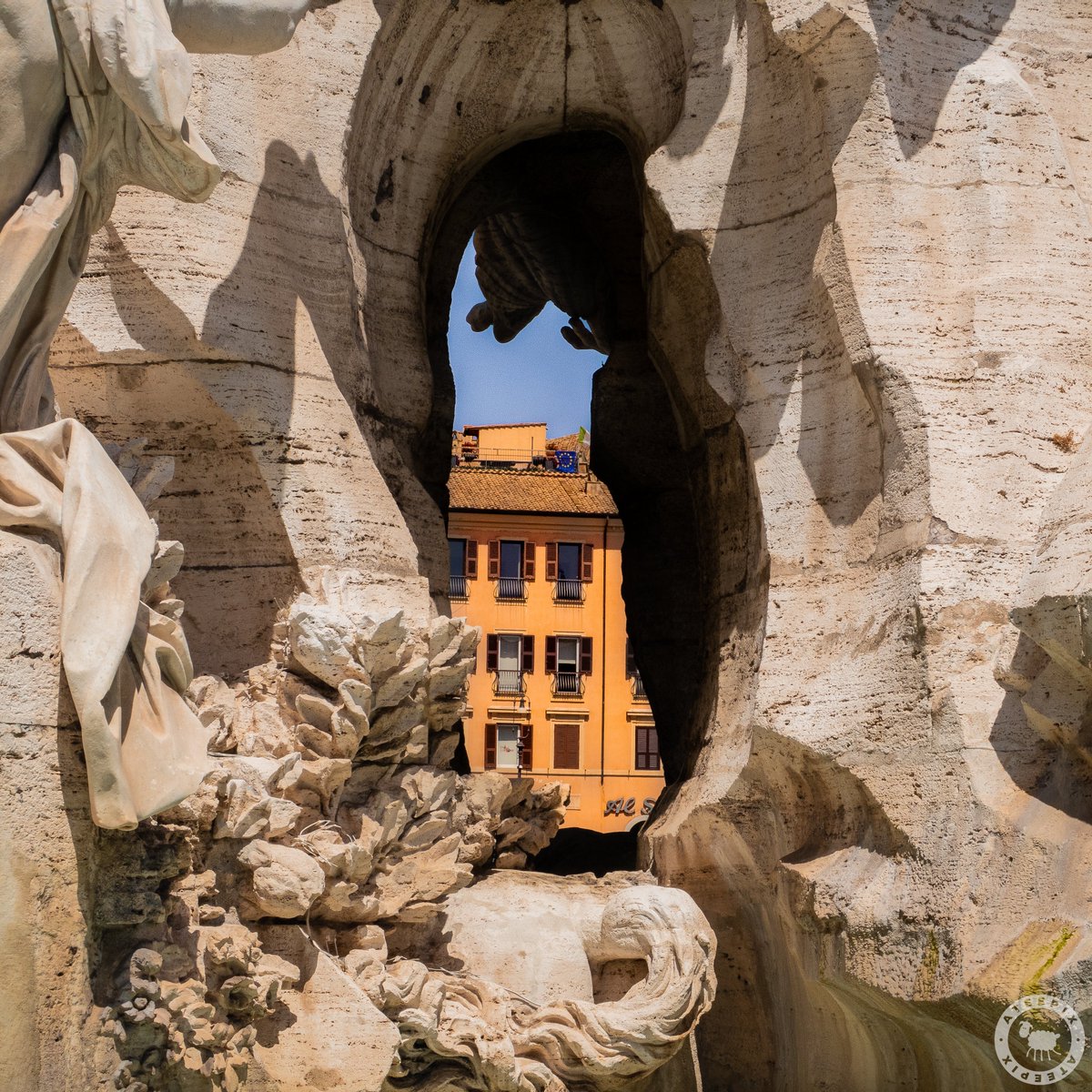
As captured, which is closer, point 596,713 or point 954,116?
point 954,116

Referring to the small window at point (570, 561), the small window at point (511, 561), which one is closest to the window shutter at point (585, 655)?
the small window at point (570, 561)

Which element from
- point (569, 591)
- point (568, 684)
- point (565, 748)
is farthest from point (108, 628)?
point (565, 748)

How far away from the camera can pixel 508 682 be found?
22.2 m

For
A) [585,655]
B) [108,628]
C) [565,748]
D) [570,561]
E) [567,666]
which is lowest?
[565,748]

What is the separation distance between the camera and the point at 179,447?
7660 mm

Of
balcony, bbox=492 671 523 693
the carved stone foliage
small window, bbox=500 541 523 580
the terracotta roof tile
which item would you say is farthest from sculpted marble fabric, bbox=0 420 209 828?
balcony, bbox=492 671 523 693

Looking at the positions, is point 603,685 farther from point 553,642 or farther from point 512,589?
point 512,589

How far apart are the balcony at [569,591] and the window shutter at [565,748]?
1.38 m

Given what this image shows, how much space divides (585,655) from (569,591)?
791 mm

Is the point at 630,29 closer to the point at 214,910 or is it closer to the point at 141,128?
the point at 141,128

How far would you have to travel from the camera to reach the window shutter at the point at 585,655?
22359 mm

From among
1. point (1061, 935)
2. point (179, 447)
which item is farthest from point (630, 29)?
point (1061, 935)

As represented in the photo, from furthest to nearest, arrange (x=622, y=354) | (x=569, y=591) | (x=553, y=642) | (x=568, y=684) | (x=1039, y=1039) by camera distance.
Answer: (x=553, y=642)
(x=568, y=684)
(x=569, y=591)
(x=622, y=354)
(x=1039, y=1039)

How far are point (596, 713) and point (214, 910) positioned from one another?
1615cm
